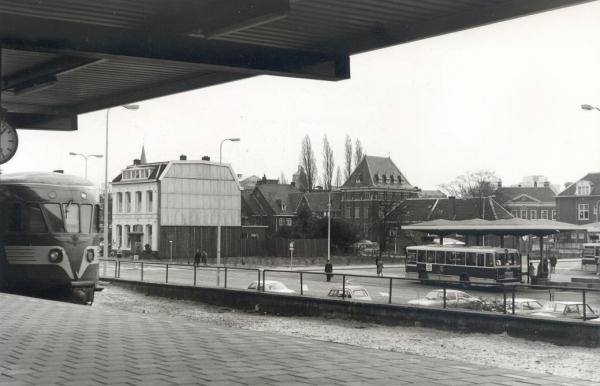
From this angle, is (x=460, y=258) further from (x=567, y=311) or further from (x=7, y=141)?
(x=7, y=141)

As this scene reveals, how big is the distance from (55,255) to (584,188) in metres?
92.7

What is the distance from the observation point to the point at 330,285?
76.5 feet

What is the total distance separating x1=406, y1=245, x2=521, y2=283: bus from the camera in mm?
36219

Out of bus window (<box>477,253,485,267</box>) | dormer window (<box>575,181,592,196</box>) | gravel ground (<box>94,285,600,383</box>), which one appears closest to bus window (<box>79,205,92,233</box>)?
gravel ground (<box>94,285,600,383</box>)

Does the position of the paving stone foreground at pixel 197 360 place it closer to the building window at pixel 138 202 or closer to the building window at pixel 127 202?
→ the building window at pixel 138 202

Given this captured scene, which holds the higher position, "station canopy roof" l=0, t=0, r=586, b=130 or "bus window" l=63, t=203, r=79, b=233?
"station canopy roof" l=0, t=0, r=586, b=130

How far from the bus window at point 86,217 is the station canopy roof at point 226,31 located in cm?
768

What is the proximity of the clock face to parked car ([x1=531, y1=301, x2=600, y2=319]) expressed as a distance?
1296 centimetres

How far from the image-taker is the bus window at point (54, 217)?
18.6 m

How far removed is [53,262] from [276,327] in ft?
20.5

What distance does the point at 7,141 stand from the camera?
12.4 m

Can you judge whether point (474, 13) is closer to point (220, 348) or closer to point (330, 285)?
point (220, 348)

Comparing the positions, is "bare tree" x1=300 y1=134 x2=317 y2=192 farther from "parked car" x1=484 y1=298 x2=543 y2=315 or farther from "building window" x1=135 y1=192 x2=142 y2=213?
"parked car" x1=484 y1=298 x2=543 y2=315

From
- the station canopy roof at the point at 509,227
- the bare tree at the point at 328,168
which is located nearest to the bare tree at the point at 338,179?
the bare tree at the point at 328,168
